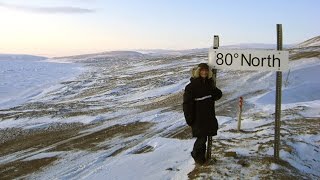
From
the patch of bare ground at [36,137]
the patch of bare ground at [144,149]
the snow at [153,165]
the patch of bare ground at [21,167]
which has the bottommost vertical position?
the patch of bare ground at [36,137]

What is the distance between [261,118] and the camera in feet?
45.4

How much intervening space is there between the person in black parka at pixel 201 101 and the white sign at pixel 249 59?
1.40ft

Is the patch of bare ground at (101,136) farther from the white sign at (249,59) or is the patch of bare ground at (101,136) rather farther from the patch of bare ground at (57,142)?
the white sign at (249,59)

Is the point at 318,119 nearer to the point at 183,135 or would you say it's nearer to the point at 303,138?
the point at 303,138

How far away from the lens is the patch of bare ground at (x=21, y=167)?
10209 millimetres

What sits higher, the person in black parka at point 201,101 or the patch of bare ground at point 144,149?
the person in black parka at point 201,101

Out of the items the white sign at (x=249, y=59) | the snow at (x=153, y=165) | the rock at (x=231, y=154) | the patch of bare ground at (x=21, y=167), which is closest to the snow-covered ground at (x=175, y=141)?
the snow at (x=153, y=165)

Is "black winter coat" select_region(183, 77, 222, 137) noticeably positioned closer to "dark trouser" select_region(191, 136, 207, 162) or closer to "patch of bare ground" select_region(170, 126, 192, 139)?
"dark trouser" select_region(191, 136, 207, 162)

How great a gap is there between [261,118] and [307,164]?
534cm

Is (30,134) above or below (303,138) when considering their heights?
below

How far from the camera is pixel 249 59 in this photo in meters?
7.61

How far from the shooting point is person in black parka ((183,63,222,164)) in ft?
24.5

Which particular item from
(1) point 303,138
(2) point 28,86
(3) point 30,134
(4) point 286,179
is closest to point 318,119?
(1) point 303,138

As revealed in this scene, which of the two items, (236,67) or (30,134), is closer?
(236,67)
